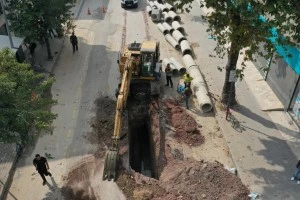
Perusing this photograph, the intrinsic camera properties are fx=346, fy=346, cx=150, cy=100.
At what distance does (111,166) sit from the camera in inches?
550

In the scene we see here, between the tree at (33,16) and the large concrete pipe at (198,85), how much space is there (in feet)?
29.2

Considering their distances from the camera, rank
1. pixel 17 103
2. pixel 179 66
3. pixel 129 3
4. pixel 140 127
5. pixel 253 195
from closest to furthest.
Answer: pixel 17 103
pixel 253 195
pixel 140 127
pixel 179 66
pixel 129 3

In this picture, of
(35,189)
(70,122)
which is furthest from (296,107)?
(35,189)

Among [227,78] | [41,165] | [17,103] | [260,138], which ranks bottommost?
[260,138]

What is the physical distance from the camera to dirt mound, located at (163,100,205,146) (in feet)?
55.4

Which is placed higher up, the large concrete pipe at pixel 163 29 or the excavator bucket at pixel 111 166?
the excavator bucket at pixel 111 166

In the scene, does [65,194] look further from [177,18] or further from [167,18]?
[177,18]

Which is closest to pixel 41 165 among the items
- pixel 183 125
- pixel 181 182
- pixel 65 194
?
pixel 65 194

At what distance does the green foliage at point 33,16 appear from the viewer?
21422mm

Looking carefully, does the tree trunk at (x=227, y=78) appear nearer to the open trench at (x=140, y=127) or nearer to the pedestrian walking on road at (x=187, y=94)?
the pedestrian walking on road at (x=187, y=94)

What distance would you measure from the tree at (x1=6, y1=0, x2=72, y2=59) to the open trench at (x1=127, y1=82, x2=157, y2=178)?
7.37 metres

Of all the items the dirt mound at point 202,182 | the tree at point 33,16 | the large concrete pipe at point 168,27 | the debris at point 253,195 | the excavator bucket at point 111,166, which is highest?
the tree at point 33,16

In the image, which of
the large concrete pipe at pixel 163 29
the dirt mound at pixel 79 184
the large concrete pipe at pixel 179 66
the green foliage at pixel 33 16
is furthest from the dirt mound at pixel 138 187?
the large concrete pipe at pixel 163 29

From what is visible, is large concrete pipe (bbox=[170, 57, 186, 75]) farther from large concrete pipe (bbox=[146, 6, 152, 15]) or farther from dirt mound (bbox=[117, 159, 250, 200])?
large concrete pipe (bbox=[146, 6, 152, 15])
